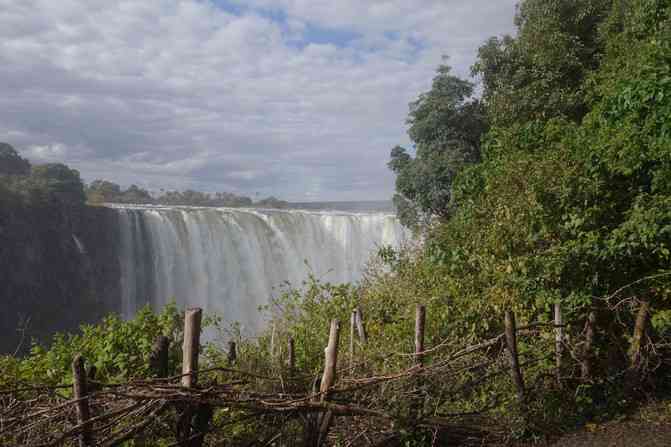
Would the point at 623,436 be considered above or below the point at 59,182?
below

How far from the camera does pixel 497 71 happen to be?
14.1 metres

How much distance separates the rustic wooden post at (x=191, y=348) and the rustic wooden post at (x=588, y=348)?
3.61 metres

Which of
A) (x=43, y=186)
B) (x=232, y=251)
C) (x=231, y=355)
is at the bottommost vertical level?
(x=232, y=251)

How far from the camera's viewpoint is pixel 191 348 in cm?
383

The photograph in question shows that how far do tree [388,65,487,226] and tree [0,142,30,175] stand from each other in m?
26.2

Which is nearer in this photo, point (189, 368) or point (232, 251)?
point (189, 368)

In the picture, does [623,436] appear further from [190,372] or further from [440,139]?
[440,139]

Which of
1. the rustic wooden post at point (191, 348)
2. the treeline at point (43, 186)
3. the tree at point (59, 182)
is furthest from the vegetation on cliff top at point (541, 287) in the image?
the tree at point (59, 182)

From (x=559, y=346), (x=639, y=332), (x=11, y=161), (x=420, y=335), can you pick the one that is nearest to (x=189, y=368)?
(x=420, y=335)

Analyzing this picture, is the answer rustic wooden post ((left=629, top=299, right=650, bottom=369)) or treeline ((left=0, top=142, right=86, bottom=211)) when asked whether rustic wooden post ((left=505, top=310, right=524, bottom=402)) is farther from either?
treeline ((left=0, top=142, right=86, bottom=211))

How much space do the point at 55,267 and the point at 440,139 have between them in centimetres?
1808

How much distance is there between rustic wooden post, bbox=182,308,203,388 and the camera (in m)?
3.82

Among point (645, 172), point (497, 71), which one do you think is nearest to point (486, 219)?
point (645, 172)

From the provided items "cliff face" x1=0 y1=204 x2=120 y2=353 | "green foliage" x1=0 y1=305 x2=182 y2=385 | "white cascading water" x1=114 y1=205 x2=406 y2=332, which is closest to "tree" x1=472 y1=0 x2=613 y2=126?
"green foliage" x1=0 y1=305 x2=182 y2=385
